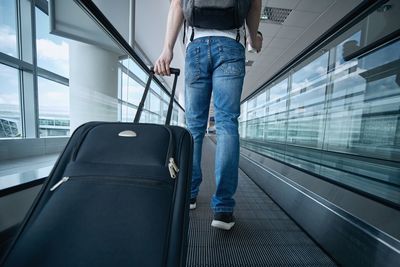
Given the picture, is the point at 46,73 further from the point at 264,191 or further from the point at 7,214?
the point at 264,191

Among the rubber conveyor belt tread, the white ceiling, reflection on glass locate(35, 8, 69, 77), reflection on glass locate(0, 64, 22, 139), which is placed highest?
the white ceiling

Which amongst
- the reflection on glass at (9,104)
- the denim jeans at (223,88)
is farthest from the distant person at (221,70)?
the reflection on glass at (9,104)

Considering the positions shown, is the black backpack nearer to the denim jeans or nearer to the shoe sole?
the denim jeans

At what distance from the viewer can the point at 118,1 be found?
2.85m

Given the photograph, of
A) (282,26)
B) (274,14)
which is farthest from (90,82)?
(282,26)

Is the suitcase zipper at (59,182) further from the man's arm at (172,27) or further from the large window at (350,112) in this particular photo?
the large window at (350,112)

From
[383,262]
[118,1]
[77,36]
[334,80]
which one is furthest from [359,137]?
[118,1]

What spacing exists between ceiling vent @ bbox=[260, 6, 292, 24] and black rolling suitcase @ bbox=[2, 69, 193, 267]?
5.39 metres

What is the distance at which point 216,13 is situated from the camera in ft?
3.10

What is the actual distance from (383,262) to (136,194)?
78 centimetres

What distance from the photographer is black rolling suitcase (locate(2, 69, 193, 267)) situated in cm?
Result: 48

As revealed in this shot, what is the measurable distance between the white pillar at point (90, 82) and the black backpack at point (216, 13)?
239 centimetres

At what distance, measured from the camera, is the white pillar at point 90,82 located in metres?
3.11

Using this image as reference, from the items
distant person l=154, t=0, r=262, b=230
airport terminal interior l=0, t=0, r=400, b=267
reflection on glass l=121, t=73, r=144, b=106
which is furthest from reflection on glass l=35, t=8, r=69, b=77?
distant person l=154, t=0, r=262, b=230
